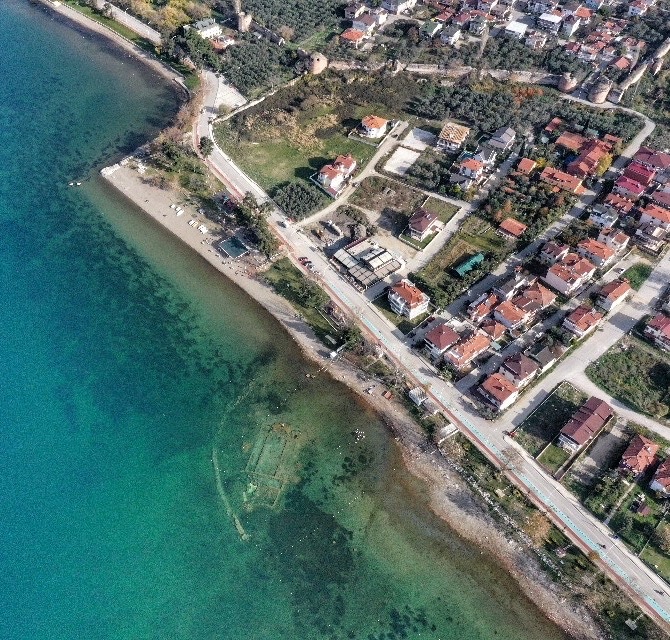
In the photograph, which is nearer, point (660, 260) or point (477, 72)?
point (660, 260)

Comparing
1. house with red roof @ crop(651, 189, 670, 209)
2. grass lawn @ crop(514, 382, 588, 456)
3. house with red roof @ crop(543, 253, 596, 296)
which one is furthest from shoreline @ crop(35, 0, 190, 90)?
grass lawn @ crop(514, 382, 588, 456)

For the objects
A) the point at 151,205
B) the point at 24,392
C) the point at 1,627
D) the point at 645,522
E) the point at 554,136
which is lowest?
the point at 1,627

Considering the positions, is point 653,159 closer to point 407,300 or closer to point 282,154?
point 407,300

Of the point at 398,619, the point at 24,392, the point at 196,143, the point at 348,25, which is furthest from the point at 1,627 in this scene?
the point at 348,25

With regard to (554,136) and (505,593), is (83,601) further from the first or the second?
(554,136)

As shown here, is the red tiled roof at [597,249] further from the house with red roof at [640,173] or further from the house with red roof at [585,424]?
the house with red roof at [585,424]

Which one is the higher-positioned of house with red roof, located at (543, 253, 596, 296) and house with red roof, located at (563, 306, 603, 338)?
house with red roof, located at (543, 253, 596, 296)

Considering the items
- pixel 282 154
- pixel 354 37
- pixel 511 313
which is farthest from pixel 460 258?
pixel 354 37

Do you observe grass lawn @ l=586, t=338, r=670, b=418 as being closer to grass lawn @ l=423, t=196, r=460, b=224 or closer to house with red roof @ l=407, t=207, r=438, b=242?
house with red roof @ l=407, t=207, r=438, b=242
